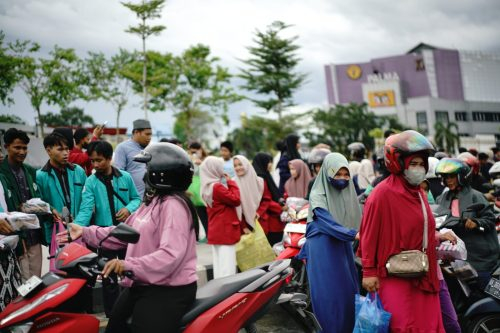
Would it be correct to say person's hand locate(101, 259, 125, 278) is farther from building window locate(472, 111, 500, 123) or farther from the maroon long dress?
building window locate(472, 111, 500, 123)

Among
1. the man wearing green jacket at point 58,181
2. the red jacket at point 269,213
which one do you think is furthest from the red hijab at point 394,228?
the red jacket at point 269,213

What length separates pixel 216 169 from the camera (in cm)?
627

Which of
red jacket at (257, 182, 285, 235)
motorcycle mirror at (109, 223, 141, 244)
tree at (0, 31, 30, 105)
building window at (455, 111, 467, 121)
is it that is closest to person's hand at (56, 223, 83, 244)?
motorcycle mirror at (109, 223, 141, 244)

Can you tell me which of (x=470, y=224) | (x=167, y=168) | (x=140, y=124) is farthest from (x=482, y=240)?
(x=140, y=124)

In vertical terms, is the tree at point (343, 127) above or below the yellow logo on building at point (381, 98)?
below

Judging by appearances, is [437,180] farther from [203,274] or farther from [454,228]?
[203,274]

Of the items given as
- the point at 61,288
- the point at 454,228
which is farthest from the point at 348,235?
the point at 61,288

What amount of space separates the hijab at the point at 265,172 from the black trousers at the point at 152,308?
15.0 ft

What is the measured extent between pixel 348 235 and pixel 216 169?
2386mm

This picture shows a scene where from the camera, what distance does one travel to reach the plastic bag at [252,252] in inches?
258

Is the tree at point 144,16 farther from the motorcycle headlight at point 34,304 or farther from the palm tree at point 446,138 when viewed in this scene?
the palm tree at point 446,138

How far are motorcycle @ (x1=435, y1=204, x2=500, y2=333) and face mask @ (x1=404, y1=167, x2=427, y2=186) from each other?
1072 mm

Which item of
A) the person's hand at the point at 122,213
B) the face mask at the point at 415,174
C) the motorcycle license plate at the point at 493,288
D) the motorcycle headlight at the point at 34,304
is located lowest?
the motorcycle license plate at the point at 493,288

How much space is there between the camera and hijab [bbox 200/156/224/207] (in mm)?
6266
